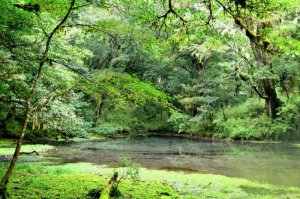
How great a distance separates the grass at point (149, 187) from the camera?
7.84m

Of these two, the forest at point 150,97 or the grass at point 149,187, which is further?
the grass at point 149,187

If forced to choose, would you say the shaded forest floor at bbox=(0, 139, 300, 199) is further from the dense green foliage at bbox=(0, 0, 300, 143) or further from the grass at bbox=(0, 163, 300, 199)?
the dense green foliage at bbox=(0, 0, 300, 143)

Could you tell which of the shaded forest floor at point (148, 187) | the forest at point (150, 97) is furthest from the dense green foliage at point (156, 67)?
the shaded forest floor at point (148, 187)

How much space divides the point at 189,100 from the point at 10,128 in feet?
54.3

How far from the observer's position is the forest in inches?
279

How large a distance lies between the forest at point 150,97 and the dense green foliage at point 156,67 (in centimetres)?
6

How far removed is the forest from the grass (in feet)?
0.10

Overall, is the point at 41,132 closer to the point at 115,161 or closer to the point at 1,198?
the point at 115,161

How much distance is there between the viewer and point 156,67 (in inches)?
1555

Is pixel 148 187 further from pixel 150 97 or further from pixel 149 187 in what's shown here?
pixel 150 97

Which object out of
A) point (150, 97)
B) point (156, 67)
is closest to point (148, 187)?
point (150, 97)

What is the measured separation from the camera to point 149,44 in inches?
314

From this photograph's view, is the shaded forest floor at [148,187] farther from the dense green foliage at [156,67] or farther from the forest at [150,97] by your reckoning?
the dense green foliage at [156,67]

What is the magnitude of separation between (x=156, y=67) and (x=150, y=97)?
32718 millimetres
